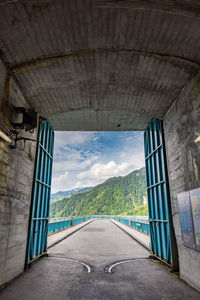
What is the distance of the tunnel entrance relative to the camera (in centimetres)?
636

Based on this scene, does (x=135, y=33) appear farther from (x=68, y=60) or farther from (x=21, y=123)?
(x=21, y=123)

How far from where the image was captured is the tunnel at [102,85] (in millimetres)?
3850

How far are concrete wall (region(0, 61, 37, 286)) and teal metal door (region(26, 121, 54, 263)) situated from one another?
2.17 feet

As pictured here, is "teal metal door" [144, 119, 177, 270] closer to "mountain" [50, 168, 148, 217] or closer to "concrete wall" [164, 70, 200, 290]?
"concrete wall" [164, 70, 200, 290]

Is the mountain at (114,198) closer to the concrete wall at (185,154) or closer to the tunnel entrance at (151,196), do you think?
the tunnel entrance at (151,196)

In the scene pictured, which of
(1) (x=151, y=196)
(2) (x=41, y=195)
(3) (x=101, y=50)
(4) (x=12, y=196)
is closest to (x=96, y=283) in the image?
(4) (x=12, y=196)

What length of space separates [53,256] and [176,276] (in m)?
4.76

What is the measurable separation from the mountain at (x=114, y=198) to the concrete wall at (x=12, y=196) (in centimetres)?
9503

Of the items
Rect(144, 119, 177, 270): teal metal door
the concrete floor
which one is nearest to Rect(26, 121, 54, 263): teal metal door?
the concrete floor

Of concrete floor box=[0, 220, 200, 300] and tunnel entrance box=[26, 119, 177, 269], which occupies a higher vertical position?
tunnel entrance box=[26, 119, 177, 269]

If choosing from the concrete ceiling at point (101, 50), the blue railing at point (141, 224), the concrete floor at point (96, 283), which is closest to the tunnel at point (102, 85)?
the concrete ceiling at point (101, 50)

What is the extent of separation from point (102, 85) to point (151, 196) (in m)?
5.01

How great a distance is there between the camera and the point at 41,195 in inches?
302

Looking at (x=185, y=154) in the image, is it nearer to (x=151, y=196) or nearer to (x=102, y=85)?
(x=102, y=85)
